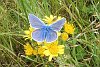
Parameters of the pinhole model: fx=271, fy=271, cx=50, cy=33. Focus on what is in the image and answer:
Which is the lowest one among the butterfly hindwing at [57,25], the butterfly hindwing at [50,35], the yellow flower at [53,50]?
the yellow flower at [53,50]

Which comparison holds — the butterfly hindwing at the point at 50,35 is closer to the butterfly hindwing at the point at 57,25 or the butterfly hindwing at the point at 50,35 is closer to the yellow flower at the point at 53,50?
the butterfly hindwing at the point at 57,25

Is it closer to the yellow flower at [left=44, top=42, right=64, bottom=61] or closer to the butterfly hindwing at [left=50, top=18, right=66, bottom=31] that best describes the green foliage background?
the yellow flower at [left=44, top=42, right=64, bottom=61]

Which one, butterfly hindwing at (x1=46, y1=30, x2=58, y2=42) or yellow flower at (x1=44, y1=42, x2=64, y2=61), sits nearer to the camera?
butterfly hindwing at (x1=46, y1=30, x2=58, y2=42)

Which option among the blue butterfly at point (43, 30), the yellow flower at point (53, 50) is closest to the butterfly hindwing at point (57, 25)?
the blue butterfly at point (43, 30)

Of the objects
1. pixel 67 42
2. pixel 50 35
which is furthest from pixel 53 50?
pixel 67 42

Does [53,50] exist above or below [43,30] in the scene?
below

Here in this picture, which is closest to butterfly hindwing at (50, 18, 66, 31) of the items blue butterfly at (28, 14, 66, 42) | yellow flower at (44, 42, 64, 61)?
blue butterfly at (28, 14, 66, 42)

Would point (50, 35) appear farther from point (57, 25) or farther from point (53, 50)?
point (53, 50)

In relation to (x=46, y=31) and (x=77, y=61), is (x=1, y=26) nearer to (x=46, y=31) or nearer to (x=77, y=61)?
(x=77, y=61)
